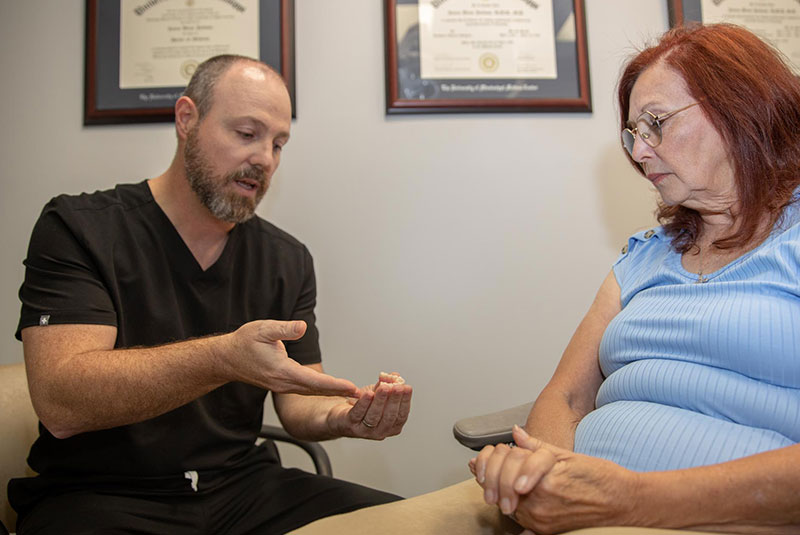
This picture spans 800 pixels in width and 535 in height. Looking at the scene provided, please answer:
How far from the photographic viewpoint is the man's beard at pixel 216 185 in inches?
56.7

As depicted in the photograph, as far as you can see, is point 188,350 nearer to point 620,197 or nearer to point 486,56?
point 486,56

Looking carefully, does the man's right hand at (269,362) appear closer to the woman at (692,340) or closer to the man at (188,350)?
the man at (188,350)

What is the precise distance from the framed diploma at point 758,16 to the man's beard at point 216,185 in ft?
5.08

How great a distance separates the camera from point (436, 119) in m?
1.90

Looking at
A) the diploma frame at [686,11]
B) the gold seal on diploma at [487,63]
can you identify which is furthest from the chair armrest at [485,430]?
the diploma frame at [686,11]

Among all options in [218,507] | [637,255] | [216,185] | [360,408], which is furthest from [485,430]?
[216,185]

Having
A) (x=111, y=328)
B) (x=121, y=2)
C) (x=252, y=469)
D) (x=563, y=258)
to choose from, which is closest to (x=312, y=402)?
(x=252, y=469)

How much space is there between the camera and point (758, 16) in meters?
1.96

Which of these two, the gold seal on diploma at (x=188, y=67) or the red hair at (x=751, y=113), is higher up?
the gold seal on diploma at (x=188, y=67)

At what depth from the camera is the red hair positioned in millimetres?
1030

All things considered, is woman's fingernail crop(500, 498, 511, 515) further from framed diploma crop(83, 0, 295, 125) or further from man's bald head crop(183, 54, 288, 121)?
framed diploma crop(83, 0, 295, 125)

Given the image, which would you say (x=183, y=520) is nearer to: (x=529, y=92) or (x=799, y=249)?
(x=799, y=249)

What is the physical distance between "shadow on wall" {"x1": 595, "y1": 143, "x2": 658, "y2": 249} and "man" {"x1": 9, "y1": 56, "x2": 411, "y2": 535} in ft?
3.43

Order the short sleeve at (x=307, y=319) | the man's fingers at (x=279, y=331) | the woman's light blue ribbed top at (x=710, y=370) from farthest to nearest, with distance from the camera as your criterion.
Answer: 1. the short sleeve at (x=307, y=319)
2. the man's fingers at (x=279, y=331)
3. the woman's light blue ribbed top at (x=710, y=370)
